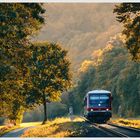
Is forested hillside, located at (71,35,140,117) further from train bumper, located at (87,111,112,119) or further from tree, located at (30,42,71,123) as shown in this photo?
train bumper, located at (87,111,112,119)

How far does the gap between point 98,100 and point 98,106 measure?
711 millimetres

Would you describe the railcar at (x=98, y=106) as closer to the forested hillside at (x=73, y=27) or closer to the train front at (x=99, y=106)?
the train front at (x=99, y=106)

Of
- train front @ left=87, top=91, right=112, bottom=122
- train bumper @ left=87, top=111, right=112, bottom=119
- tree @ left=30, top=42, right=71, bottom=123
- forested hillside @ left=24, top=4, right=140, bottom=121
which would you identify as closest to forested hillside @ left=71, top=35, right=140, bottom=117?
forested hillside @ left=24, top=4, right=140, bottom=121

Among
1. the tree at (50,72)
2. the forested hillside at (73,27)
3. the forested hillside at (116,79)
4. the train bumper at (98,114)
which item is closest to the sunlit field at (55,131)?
the forested hillside at (73,27)

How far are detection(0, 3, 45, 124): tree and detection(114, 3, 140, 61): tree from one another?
6.06 meters

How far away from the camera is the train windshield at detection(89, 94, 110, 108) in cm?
4923

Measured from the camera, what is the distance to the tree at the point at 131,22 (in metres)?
35.8

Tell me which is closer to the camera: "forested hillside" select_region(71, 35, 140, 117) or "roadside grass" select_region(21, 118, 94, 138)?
"roadside grass" select_region(21, 118, 94, 138)

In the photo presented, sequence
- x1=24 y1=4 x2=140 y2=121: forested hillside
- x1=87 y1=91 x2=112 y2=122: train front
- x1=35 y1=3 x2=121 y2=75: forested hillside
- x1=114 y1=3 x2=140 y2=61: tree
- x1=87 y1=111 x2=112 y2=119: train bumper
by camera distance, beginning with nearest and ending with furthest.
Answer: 1. x1=114 y1=3 x2=140 y2=61: tree
2. x1=87 y1=111 x2=112 y2=119: train bumper
3. x1=87 y1=91 x2=112 y2=122: train front
4. x1=35 y1=3 x2=121 y2=75: forested hillside
5. x1=24 y1=4 x2=140 y2=121: forested hillside

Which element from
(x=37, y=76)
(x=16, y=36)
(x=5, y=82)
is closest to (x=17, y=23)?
(x=16, y=36)

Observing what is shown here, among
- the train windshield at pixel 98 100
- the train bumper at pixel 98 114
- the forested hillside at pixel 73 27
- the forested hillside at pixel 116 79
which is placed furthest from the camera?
the forested hillside at pixel 116 79

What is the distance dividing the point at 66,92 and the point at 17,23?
3978cm

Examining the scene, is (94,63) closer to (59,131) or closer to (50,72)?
(50,72)

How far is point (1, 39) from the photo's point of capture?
31312 millimetres
